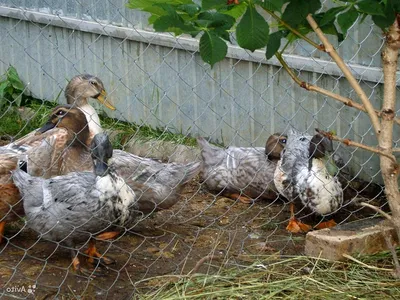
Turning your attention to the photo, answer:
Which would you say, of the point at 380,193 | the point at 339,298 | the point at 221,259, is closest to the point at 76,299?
the point at 221,259

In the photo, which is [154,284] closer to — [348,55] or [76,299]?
[76,299]

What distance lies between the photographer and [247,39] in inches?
137

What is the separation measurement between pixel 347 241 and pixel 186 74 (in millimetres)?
2682

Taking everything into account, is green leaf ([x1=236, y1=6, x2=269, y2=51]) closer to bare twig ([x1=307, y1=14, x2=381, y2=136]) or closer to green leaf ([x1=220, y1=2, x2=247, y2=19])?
green leaf ([x1=220, y1=2, x2=247, y2=19])

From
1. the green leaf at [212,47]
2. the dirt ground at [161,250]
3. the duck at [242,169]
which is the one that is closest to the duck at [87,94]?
the duck at [242,169]

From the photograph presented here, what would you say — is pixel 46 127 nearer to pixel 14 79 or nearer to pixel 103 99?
pixel 103 99

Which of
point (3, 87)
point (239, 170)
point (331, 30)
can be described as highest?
point (331, 30)

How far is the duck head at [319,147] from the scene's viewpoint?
18.7ft

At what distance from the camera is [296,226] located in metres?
5.62

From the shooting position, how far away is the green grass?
4359mm

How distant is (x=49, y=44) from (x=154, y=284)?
12.8ft

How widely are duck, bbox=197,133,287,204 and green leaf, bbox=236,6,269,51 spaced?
265cm

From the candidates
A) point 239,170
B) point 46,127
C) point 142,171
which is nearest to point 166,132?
point 239,170

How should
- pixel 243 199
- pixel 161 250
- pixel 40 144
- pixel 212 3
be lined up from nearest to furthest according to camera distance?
1. pixel 212 3
2. pixel 161 250
3. pixel 40 144
4. pixel 243 199
